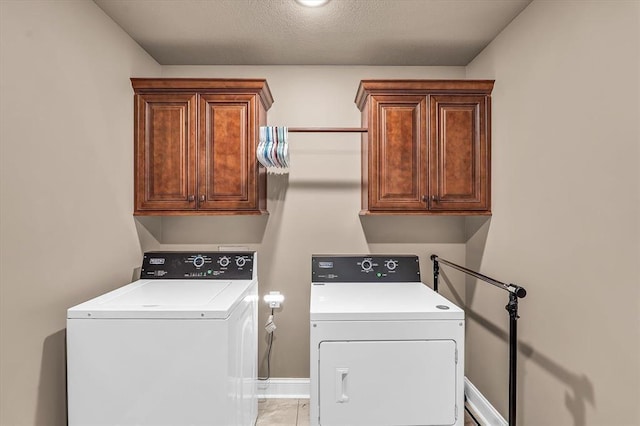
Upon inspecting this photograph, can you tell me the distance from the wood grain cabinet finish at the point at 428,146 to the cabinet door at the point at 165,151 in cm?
111

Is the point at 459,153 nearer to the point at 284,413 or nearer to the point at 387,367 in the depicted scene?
the point at 387,367

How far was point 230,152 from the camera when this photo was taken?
224 cm

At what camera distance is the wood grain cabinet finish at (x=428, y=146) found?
224 centimetres

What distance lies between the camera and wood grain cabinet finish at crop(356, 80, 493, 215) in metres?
2.24

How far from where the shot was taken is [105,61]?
6.59ft

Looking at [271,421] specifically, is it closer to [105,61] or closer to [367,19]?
[105,61]

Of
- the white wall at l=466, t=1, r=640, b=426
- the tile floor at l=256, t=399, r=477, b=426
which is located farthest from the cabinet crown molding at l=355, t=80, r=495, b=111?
the tile floor at l=256, t=399, r=477, b=426

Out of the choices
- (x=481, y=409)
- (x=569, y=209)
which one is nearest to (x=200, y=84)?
(x=569, y=209)

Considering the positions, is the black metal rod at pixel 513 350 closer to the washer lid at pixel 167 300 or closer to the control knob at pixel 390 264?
the control knob at pixel 390 264

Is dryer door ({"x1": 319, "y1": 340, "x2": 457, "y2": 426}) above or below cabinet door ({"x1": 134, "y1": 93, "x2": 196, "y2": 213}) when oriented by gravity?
below

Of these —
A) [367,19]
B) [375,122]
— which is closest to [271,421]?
[375,122]

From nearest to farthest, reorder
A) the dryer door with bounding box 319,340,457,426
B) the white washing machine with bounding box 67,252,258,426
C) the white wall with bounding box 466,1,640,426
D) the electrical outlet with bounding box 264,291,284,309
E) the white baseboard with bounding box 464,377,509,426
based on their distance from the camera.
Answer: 1. the white wall with bounding box 466,1,640,426
2. the white washing machine with bounding box 67,252,258,426
3. the dryer door with bounding box 319,340,457,426
4. the white baseboard with bounding box 464,377,509,426
5. the electrical outlet with bounding box 264,291,284,309

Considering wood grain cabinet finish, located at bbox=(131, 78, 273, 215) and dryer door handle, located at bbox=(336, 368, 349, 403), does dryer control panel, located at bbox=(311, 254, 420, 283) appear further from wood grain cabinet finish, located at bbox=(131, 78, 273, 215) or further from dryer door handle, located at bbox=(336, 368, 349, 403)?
dryer door handle, located at bbox=(336, 368, 349, 403)

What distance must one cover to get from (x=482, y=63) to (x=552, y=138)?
94cm
